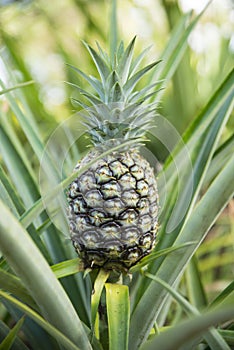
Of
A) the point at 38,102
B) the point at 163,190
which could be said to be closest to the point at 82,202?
the point at 163,190

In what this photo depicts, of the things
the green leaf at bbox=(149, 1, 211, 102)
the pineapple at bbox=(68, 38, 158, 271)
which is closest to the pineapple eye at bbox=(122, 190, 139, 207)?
the pineapple at bbox=(68, 38, 158, 271)

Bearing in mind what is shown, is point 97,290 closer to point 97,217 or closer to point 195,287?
point 97,217

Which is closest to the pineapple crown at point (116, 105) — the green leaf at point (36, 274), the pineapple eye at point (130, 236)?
the pineapple eye at point (130, 236)

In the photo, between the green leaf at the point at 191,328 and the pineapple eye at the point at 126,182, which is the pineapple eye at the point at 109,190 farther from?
the green leaf at the point at 191,328

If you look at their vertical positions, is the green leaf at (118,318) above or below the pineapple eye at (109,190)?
below

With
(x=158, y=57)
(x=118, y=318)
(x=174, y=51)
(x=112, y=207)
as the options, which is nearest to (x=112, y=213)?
(x=112, y=207)

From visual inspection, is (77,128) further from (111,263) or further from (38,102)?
(38,102)

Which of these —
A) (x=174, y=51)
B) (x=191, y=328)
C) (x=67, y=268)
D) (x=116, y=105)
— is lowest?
(x=191, y=328)
